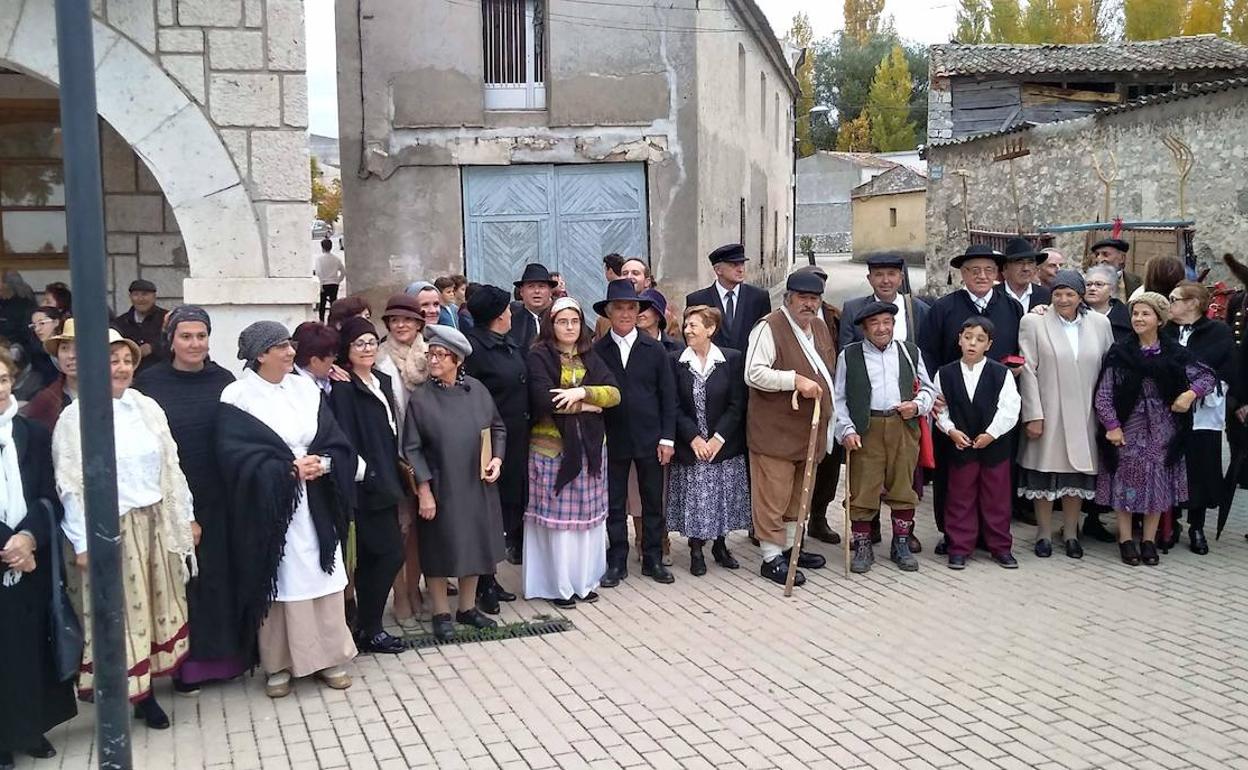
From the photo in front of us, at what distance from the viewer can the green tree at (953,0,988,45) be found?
45969 millimetres

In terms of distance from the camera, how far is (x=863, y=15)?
63312 millimetres

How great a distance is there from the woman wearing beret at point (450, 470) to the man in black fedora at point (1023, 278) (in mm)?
3798

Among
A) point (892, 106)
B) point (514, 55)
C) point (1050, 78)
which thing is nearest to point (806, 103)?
point (892, 106)

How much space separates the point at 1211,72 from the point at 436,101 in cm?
1660

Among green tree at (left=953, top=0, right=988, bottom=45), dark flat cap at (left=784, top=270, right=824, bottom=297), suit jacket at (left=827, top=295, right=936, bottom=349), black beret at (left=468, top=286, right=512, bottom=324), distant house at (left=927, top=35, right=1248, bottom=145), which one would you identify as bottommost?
suit jacket at (left=827, top=295, right=936, bottom=349)

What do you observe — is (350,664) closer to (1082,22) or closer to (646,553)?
(646,553)

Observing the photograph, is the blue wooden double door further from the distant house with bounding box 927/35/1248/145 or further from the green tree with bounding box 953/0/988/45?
the green tree with bounding box 953/0/988/45

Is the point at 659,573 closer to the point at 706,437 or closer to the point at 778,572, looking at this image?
the point at 778,572

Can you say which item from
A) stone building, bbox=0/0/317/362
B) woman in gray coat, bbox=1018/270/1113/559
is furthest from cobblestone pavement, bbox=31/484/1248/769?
stone building, bbox=0/0/317/362

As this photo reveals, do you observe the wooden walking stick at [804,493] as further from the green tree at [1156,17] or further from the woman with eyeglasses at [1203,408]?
the green tree at [1156,17]

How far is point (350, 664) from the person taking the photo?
17.3ft

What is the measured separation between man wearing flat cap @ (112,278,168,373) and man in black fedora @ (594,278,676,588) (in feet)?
11.4

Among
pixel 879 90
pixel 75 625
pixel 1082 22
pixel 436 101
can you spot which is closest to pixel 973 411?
pixel 75 625

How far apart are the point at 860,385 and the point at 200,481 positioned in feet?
11.9
